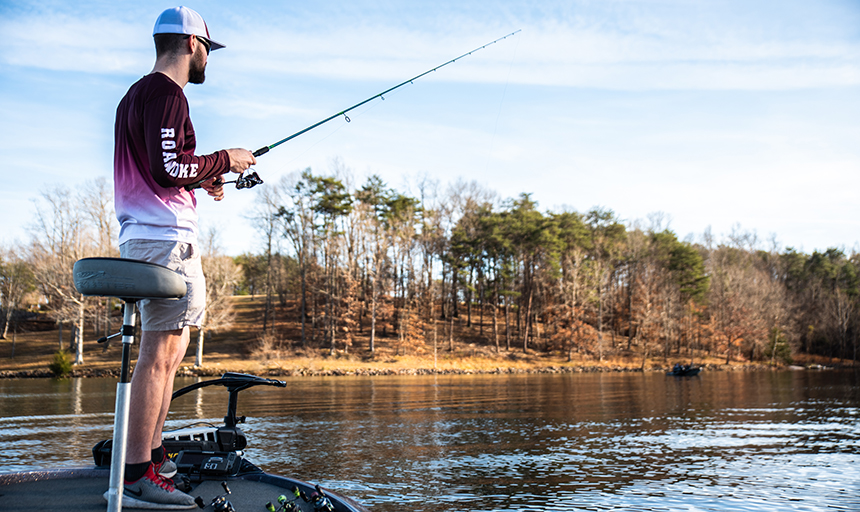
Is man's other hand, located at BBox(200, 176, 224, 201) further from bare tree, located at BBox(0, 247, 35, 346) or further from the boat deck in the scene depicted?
bare tree, located at BBox(0, 247, 35, 346)

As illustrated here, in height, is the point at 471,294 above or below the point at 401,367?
above

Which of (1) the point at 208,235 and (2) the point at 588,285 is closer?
(1) the point at 208,235

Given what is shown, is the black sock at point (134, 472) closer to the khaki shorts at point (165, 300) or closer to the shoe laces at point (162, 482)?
the shoe laces at point (162, 482)

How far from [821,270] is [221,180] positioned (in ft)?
302

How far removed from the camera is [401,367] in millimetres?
42531

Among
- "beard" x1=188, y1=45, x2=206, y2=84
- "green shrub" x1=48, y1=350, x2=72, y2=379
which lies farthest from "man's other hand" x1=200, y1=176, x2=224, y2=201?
"green shrub" x1=48, y1=350, x2=72, y2=379

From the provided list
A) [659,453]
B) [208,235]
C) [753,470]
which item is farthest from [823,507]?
[208,235]

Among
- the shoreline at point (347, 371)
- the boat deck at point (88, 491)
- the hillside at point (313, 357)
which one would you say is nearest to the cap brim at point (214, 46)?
the boat deck at point (88, 491)

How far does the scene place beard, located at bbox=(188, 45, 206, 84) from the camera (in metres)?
3.18

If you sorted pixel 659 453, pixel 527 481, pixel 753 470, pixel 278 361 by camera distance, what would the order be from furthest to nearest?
pixel 278 361 < pixel 659 453 < pixel 753 470 < pixel 527 481

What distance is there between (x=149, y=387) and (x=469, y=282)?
5422 centimetres

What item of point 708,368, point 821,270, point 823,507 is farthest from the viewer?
point 821,270

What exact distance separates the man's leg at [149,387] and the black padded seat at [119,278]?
65 centimetres

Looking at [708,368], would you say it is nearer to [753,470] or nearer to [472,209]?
[472,209]
